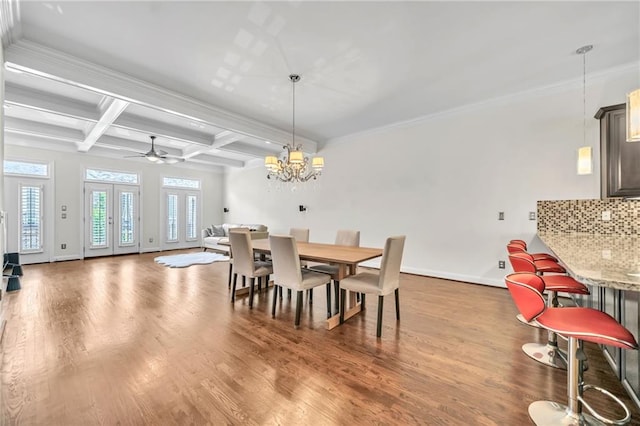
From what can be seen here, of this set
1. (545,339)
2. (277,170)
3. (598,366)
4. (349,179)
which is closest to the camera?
(598,366)

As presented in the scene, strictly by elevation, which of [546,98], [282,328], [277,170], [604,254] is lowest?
[282,328]

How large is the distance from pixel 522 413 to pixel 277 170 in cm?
358

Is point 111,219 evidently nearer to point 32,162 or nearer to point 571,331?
point 32,162

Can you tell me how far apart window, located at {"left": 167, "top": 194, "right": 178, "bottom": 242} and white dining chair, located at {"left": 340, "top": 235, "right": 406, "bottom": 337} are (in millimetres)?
7426

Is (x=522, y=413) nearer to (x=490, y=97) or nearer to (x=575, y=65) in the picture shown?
(x=575, y=65)

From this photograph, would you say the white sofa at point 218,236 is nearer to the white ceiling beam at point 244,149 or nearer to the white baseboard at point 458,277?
→ the white ceiling beam at point 244,149

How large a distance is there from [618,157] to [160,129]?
6947 millimetres

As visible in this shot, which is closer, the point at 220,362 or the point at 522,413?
the point at 522,413

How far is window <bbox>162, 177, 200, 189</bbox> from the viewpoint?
335 inches

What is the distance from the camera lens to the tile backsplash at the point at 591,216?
2.88 metres

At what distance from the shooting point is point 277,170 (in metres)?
4.05

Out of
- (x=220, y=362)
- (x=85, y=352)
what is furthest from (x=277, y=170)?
(x=85, y=352)

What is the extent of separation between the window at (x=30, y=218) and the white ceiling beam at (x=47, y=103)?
132 inches

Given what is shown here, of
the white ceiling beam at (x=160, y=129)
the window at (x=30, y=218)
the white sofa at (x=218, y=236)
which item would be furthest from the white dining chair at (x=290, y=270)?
the window at (x=30, y=218)
